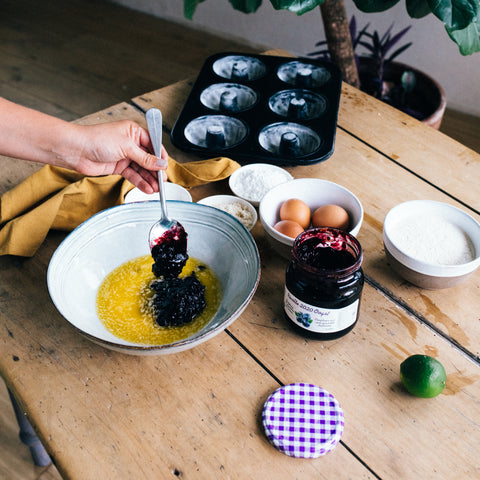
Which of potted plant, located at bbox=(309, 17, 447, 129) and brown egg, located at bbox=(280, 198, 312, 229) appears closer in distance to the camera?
brown egg, located at bbox=(280, 198, 312, 229)

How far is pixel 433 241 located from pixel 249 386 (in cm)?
47

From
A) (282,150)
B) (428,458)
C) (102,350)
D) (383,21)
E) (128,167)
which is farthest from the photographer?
(383,21)

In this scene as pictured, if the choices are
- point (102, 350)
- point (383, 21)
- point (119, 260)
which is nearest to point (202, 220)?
point (119, 260)

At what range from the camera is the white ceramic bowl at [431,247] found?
908 mm

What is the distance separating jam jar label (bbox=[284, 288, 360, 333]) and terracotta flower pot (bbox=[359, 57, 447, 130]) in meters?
1.17

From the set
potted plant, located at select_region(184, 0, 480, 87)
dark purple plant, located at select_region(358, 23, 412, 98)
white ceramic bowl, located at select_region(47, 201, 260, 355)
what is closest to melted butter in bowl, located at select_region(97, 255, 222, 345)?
white ceramic bowl, located at select_region(47, 201, 260, 355)

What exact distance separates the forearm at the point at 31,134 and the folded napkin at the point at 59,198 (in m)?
0.11

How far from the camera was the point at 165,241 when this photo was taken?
0.96 metres

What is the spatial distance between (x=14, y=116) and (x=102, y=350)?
1.70ft

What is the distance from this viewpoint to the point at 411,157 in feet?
4.34

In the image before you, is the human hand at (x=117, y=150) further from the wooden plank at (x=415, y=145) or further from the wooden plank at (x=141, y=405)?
the wooden plank at (x=415, y=145)

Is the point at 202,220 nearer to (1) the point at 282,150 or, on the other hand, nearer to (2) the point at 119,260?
(2) the point at 119,260

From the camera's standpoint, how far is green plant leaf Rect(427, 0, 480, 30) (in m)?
1.19

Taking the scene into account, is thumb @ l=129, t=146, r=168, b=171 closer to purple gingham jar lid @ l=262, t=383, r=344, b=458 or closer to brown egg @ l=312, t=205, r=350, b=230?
brown egg @ l=312, t=205, r=350, b=230
